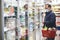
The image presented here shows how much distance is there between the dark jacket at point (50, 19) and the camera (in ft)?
5.56

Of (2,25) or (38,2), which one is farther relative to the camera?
(38,2)

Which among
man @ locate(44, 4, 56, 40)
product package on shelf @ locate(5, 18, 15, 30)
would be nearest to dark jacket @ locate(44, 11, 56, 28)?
man @ locate(44, 4, 56, 40)

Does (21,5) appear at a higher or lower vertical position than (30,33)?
higher

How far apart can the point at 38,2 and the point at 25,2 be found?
154 millimetres

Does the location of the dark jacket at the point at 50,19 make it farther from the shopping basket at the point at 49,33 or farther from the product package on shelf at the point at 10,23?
the product package on shelf at the point at 10,23

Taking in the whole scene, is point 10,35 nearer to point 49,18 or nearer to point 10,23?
point 10,23

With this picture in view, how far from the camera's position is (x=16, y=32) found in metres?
1.72

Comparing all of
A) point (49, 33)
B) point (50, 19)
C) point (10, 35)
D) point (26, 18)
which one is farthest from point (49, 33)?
point (10, 35)

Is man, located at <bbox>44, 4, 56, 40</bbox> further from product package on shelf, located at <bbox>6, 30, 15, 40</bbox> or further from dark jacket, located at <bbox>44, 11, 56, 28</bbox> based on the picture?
product package on shelf, located at <bbox>6, 30, 15, 40</bbox>

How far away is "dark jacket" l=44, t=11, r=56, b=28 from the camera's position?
1.69 m

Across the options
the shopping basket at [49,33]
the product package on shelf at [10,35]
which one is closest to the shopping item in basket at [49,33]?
the shopping basket at [49,33]

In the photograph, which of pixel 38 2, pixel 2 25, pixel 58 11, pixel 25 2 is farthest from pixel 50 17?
pixel 2 25

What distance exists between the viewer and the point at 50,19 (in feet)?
5.57

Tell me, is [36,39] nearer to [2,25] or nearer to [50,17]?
[50,17]
